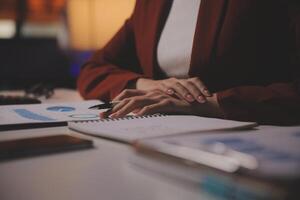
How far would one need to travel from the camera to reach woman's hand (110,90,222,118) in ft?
2.58

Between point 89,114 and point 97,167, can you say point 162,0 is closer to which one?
point 89,114

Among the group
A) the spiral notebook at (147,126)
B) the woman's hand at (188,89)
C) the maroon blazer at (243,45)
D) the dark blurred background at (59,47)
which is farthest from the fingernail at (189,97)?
the dark blurred background at (59,47)

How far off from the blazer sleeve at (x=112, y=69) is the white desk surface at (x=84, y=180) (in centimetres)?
65

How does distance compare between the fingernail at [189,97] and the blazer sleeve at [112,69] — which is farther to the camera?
the blazer sleeve at [112,69]

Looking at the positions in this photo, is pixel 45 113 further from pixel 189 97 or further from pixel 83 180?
pixel 83 180

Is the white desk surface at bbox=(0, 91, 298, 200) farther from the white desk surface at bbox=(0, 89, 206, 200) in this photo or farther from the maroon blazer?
the maroon blazer

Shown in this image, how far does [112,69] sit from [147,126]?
70 cm

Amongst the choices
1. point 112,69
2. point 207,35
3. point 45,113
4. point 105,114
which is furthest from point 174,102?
point 112,69

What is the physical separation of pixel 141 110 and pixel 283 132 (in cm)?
32

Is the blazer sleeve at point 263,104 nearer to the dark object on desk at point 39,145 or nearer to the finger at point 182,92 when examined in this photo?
the finger at point 182,92

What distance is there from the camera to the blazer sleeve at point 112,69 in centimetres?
116

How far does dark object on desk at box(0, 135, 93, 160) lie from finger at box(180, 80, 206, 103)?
36cm

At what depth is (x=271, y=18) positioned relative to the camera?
109 centimetres

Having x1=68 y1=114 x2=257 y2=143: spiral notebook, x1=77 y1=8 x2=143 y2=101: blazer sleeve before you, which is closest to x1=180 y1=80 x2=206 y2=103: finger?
x1=68 y1=114 x2=257 y2=143: spiral notebook
